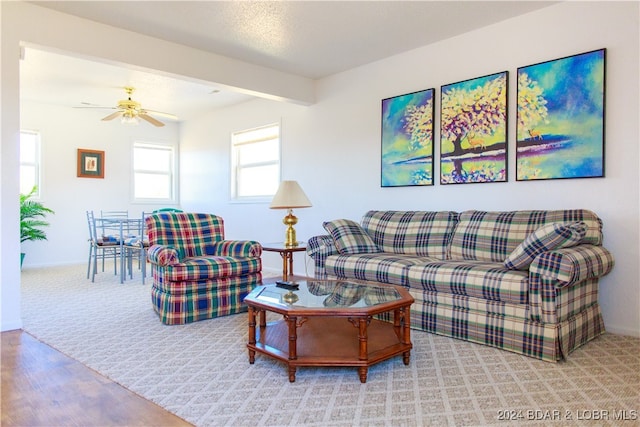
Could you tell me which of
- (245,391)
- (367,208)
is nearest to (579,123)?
(367,208)

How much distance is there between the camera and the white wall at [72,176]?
641 centimetres

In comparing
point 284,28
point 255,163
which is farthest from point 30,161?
point 284,28

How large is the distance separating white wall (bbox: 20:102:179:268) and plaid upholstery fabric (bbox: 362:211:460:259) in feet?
16.3

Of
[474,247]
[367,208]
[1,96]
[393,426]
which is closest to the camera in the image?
[393,426]

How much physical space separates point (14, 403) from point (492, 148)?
3620mm

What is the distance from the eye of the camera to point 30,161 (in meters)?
6.39

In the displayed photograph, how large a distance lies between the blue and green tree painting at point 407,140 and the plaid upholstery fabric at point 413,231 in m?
0.45

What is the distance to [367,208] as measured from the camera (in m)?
4.70

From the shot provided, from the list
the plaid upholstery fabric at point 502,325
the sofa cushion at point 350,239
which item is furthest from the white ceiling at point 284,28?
the plaid upholstery fabric at point 502,325

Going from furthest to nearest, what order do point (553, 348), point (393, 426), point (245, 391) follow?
1. point (553, 348)
2. point (245, 391)
3. point (393, 426)

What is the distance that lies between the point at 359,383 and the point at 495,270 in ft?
3.94

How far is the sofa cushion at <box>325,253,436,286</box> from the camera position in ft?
10.4

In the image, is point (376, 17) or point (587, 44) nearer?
point (587, 44)

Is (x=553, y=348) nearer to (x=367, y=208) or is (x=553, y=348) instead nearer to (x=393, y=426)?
(x=393, y=426)
